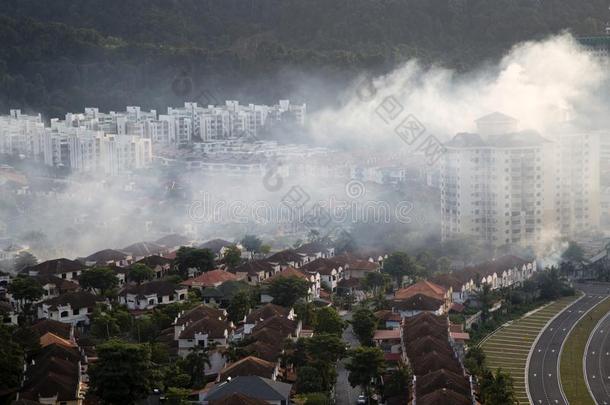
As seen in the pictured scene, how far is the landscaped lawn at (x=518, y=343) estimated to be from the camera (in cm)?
1280

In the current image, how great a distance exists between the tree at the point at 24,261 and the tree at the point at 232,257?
9.90ft

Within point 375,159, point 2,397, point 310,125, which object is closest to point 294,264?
point 2,397

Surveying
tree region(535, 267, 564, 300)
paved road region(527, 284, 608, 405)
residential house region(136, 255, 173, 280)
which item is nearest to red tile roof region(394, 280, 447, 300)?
paved road region(527, 284, 608, 405)

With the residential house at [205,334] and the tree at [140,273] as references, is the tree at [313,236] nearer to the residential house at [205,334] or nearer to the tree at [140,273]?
the tree at [140,273]

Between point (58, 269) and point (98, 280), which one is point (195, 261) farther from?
point (58, 269)

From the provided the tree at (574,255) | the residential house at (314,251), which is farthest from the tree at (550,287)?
the residential house at (314,251)

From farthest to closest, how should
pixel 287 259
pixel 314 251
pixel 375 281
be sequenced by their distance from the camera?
pixel 314 251 < pixel 287 259 < pixel 375 281

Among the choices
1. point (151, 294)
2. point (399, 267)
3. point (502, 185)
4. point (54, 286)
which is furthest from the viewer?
point (502, 185)

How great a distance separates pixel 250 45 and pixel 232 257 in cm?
2356

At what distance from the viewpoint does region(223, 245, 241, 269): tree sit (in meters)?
17.5

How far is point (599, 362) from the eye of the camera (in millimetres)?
13273

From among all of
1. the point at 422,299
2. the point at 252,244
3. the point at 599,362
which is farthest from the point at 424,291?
the point at 252,244

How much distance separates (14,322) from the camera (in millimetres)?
14469

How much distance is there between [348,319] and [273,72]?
894 inches
